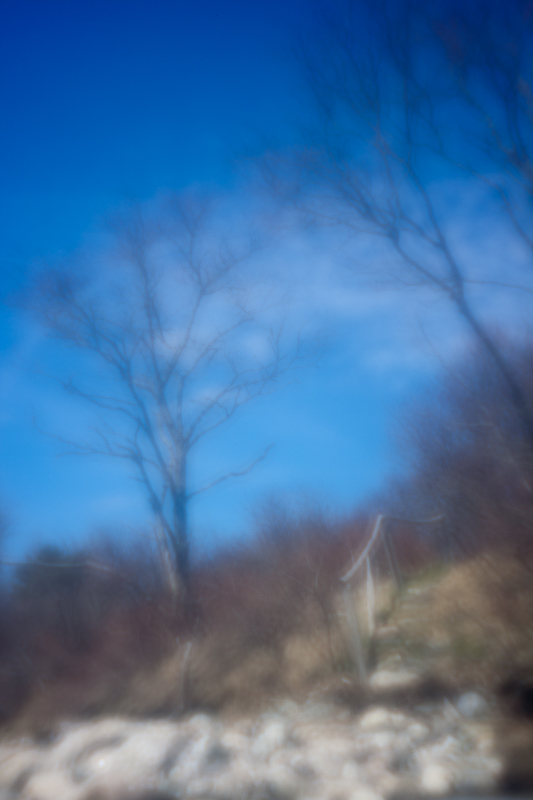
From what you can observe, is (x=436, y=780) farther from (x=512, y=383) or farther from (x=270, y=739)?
(x=512, y=383)

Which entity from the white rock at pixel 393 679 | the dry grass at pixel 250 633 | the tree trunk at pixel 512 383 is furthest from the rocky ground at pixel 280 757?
the tree trunk at pixel 512 383

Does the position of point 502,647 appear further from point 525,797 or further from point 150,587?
point 150,587

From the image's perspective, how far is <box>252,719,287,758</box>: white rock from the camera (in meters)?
3.59

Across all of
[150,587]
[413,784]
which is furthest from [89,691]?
[413,784]

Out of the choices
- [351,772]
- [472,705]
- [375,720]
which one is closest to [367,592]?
[375,720]

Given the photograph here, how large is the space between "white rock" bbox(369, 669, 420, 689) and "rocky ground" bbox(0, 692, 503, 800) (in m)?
0.32

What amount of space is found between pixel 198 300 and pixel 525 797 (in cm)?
833

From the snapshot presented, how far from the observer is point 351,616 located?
4531mm

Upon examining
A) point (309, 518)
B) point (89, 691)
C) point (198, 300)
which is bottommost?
point (89, 691)

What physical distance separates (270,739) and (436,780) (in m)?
1.69

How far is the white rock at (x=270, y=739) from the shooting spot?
3594mm

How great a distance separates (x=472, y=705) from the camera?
338 centimetres

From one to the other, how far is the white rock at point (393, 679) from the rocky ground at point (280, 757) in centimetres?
32

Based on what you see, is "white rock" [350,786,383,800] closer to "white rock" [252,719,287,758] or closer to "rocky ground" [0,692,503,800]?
"rocky ground" [0,692,503,800]
